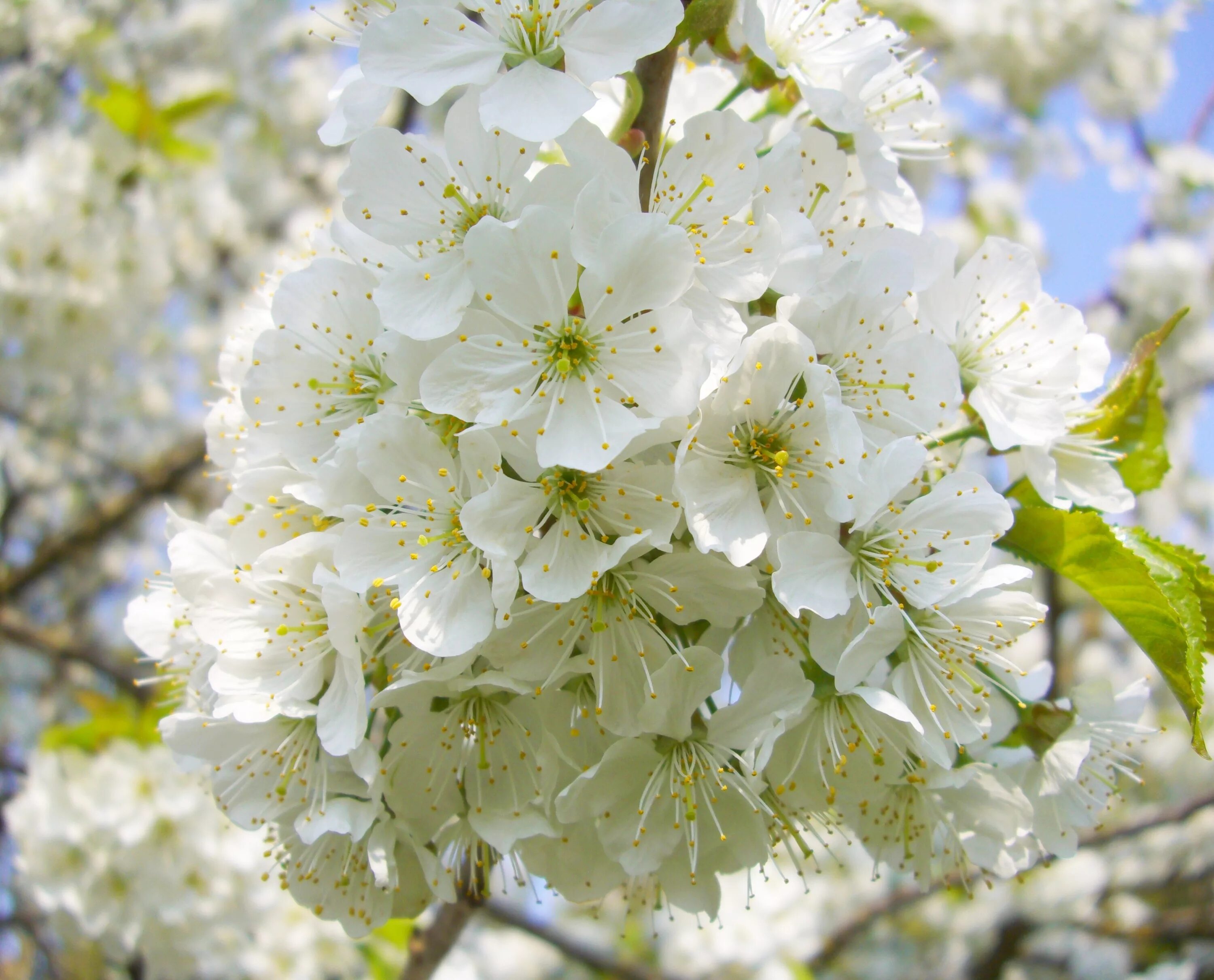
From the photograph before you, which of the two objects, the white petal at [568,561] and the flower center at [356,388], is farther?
the flower center at [356,388]

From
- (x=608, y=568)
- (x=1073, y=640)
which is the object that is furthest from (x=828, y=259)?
(x=1073, y=640)

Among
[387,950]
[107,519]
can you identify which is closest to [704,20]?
[387,950]

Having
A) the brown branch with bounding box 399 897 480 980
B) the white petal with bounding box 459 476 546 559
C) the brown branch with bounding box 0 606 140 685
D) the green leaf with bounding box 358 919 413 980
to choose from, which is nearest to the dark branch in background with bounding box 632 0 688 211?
the white petal with bounding box 459 476 546 559

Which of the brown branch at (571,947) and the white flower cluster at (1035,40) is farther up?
the white flower cluster at (1035,40)

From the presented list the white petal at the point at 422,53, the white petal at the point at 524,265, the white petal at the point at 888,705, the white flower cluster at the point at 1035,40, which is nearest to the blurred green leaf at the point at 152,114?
the white petal at the point at 422,53

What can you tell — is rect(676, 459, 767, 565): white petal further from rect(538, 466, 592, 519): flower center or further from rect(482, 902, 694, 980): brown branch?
rect(482, 902, 694, 980): brown branch

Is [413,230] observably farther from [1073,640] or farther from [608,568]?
[1073,640]

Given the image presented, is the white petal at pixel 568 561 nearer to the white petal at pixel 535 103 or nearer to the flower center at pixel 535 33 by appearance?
the white petal at pixel 535 103
